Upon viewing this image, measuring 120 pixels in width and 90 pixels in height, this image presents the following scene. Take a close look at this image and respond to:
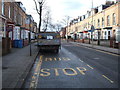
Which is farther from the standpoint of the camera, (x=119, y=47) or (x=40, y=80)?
(x=119, y=47)

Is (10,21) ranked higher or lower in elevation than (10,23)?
higher

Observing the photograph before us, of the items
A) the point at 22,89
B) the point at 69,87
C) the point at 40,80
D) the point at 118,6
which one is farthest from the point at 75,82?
the point at 118,6

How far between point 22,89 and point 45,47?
1245cm

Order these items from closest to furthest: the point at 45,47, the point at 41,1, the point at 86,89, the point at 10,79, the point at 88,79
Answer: the point at 86,89 < the point at 10,79 < the point at 88,79 < the point at 45,47 < the point at 41,1

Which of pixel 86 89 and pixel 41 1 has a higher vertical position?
pixel 41 1

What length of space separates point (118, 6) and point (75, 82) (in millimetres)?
30332

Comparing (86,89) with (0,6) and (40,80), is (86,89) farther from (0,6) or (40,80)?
(0,6)

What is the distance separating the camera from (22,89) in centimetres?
573

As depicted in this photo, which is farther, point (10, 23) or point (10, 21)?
point (10, 21)

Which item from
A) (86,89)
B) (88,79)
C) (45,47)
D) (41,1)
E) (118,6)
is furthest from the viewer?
(41,1)

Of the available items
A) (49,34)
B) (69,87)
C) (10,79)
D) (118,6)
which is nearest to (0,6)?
(49,34)

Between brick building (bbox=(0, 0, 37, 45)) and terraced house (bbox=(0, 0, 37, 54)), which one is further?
brick building (bbox=(0, 0, 37, 45))

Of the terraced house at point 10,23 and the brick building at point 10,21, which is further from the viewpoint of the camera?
the brick building at point 10,21

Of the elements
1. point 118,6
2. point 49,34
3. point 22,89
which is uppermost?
point 118,6
